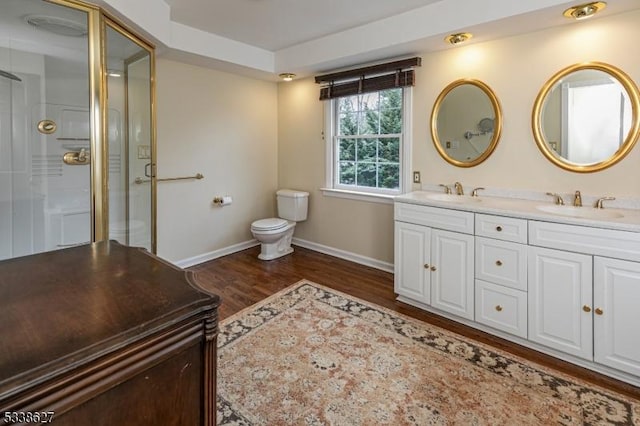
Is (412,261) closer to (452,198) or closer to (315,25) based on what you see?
(452,198)

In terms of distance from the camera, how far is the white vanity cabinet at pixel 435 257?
101 inches

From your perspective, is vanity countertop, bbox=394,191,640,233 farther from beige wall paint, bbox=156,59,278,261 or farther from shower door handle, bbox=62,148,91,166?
shower door handle, bbox=62,148,91,166

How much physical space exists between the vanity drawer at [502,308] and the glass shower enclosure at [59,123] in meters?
2.68

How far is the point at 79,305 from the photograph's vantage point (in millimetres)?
853

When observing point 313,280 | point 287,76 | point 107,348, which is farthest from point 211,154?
point 107,348

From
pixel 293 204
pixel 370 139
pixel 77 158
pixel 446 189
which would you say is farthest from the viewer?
pixel 293 204

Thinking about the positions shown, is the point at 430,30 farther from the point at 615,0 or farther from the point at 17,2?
the point at 17,2

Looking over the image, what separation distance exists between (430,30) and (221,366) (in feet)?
9.28

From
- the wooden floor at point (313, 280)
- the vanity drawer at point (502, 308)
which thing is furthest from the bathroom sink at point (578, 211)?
the wooden floor at point (313, 280)

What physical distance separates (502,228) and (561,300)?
0.54 meters

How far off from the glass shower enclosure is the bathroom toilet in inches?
63.0

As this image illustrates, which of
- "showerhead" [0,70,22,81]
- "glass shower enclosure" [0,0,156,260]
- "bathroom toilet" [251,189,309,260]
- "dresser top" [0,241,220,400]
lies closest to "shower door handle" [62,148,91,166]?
"glass shower enclosure" [0,0,156,260]

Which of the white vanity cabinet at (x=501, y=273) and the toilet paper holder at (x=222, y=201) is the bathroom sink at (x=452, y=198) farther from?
the toilet paper holder at (x=222, y=201)

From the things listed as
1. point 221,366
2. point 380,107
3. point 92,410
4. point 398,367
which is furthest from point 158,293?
point 380,107
